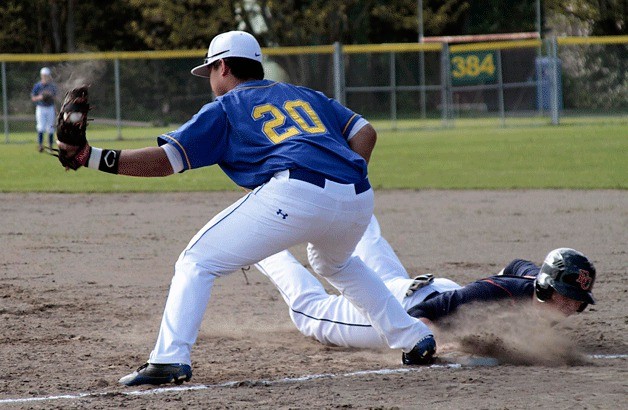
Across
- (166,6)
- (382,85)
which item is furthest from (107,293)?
(166,6)

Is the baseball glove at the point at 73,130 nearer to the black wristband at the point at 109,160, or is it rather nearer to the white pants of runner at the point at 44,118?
the black wristband at the point at 109,160

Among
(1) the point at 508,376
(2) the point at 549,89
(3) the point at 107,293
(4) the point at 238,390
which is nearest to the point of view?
(4) the point at 238,390

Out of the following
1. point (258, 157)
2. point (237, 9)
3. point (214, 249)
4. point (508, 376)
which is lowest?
point (508, 376)

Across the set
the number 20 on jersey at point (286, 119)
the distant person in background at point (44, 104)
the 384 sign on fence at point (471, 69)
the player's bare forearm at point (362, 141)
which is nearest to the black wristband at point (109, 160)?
the number 20 on jersey at point (286, 119)

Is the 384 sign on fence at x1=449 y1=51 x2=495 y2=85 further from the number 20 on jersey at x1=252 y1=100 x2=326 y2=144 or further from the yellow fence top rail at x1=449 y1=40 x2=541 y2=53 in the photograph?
the number 20 on jersey at x1=252 y1=100 x2=326 y2=144

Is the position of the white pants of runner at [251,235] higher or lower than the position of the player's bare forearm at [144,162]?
lower

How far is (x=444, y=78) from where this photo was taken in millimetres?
27906

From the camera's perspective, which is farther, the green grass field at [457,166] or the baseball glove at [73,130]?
the green grass field at [457,166]

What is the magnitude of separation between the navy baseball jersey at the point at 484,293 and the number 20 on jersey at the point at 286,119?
3.87 feet

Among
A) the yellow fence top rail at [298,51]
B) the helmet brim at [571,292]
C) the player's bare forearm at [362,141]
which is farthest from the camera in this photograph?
the yellow fence top rail at [298,51]

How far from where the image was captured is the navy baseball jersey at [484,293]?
4922 mm

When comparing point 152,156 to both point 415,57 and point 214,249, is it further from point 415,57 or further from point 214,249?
point 415,57

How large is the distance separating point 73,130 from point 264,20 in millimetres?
34373

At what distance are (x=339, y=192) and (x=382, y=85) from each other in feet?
78.5
